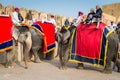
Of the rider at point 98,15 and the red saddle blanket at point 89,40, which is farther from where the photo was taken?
the rider at point 98,15

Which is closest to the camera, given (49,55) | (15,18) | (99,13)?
(99,13)

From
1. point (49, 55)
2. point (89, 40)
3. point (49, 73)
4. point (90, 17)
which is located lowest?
point (49, 73)

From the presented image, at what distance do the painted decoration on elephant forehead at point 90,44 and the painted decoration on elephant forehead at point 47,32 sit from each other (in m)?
1.84

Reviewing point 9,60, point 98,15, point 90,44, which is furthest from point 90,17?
point 9,60

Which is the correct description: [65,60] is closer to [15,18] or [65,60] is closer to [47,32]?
[47,32]

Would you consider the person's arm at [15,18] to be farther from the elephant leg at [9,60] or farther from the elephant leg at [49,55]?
the elephant leg at [49,55]

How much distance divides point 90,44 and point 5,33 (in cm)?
268

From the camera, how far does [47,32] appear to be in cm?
1291

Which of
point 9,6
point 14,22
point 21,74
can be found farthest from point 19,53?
point 9,6

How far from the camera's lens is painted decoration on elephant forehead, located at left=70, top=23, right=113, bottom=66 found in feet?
35.2

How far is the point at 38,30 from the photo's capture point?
41.4 feet

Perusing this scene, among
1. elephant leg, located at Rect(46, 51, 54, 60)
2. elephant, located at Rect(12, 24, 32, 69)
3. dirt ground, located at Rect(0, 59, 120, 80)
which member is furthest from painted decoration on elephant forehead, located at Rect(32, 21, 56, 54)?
elephant, located at Rect(12, 24, 32, 69)

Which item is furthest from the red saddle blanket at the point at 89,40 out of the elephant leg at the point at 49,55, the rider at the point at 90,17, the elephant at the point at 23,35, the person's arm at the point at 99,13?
the elephant leg at the point at 49,55

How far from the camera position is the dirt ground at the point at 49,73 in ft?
30.7
